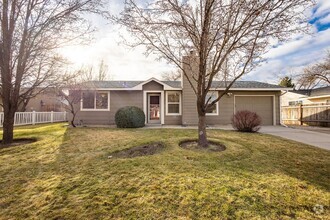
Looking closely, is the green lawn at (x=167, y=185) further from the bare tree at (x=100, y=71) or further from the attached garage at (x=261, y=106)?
the bare tree at (x=100, y=71)

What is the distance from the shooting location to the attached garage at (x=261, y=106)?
42.3 ft

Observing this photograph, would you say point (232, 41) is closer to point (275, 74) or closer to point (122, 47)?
point (122, 47)

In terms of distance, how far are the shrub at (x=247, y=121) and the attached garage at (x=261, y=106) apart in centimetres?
393

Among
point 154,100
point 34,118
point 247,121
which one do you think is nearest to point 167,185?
point 247,121

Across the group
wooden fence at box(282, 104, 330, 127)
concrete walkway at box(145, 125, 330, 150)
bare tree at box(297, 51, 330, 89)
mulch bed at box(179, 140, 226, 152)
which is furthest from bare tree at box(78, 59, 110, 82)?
bare tree at box(297, 51, 330, 89)

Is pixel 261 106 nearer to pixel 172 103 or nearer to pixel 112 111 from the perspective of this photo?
pixel 172 103

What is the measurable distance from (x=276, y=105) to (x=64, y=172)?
14.0 m

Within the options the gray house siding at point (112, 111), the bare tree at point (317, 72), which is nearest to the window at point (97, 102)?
the gray house siding at point (112, 111)

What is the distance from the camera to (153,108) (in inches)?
529

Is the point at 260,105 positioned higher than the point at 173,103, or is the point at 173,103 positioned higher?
the point at 173,103

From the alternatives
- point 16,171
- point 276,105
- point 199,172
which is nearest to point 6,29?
point 16,171

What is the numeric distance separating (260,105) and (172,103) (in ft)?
21.8

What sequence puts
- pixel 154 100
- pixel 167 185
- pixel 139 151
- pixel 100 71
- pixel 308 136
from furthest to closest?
pixel 100 71, pixel 154 100, pixel 308 136, pixel 139 151, pixel 167 185

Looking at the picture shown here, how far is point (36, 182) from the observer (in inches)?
134
